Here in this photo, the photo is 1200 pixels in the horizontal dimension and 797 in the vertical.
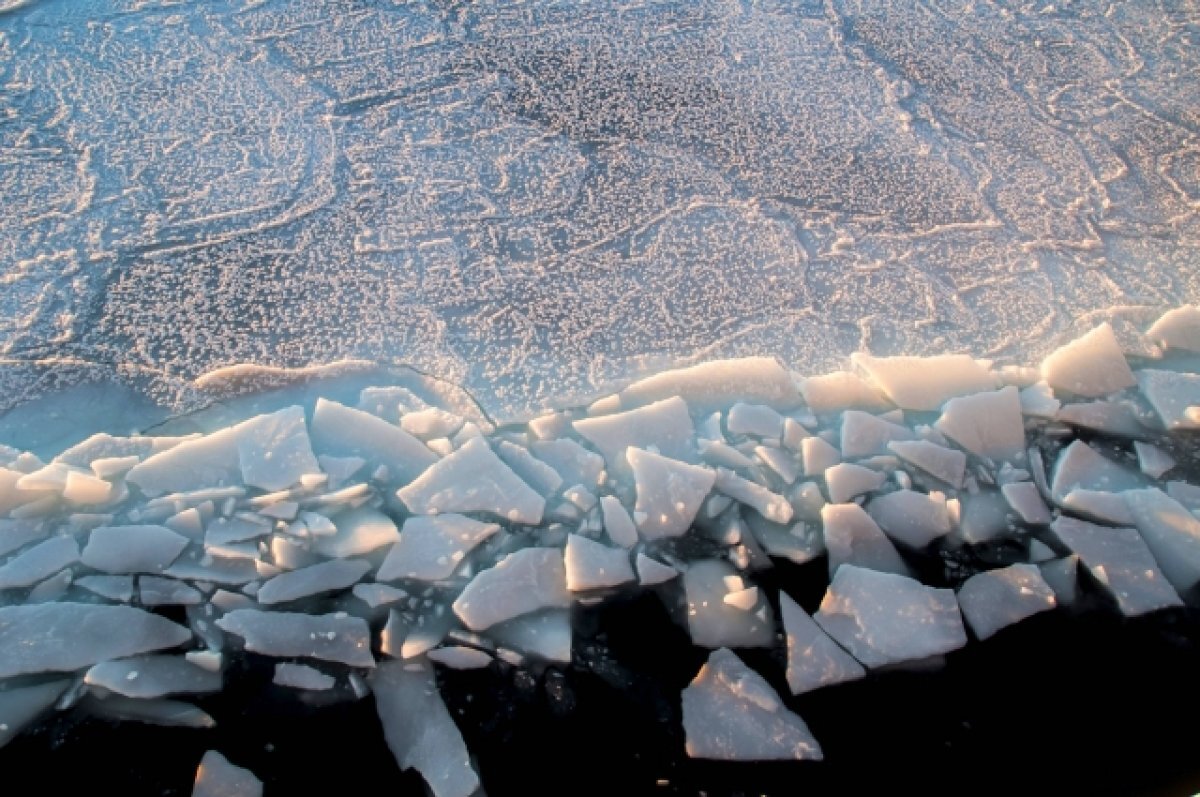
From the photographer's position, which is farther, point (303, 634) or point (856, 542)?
point (856, 542)

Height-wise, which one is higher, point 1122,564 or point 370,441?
point 370,441

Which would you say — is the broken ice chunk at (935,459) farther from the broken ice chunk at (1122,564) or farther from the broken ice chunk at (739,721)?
the broken ice chunk at (739,721)

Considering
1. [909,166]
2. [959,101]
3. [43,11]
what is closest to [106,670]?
[909,166]

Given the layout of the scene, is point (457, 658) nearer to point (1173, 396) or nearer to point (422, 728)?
point (422, 728)

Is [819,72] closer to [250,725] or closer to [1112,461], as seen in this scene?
[1112,461]

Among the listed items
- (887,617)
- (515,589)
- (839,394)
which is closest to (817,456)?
(839,394)
